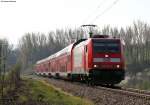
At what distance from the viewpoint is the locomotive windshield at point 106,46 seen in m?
25.6

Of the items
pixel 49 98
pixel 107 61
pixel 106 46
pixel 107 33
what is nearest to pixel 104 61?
pixel 107 61

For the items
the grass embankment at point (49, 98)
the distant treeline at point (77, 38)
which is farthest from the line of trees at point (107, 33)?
the grass embankment at point (49, 98)

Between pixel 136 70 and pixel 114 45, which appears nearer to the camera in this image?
pixel 114 45

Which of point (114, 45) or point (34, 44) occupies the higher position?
point (34, 44)

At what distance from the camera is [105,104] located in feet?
49.0

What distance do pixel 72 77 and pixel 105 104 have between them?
18610 mm


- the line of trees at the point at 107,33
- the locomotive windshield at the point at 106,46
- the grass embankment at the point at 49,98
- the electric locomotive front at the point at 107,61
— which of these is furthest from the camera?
the line of trees at the point at 107,33

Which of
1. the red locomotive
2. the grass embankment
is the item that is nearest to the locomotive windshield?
the red locomotive

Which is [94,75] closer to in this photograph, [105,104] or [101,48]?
Result: [101,48]

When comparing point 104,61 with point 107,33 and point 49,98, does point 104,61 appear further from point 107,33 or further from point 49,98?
point 107,33

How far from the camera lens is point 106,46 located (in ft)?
84.5

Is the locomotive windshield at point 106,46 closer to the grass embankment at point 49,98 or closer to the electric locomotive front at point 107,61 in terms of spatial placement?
the electric locomotive front at point 107,61

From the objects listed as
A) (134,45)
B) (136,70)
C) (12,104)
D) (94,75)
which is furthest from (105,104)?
(134,45)

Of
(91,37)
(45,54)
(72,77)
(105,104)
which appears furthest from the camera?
(45,54)
